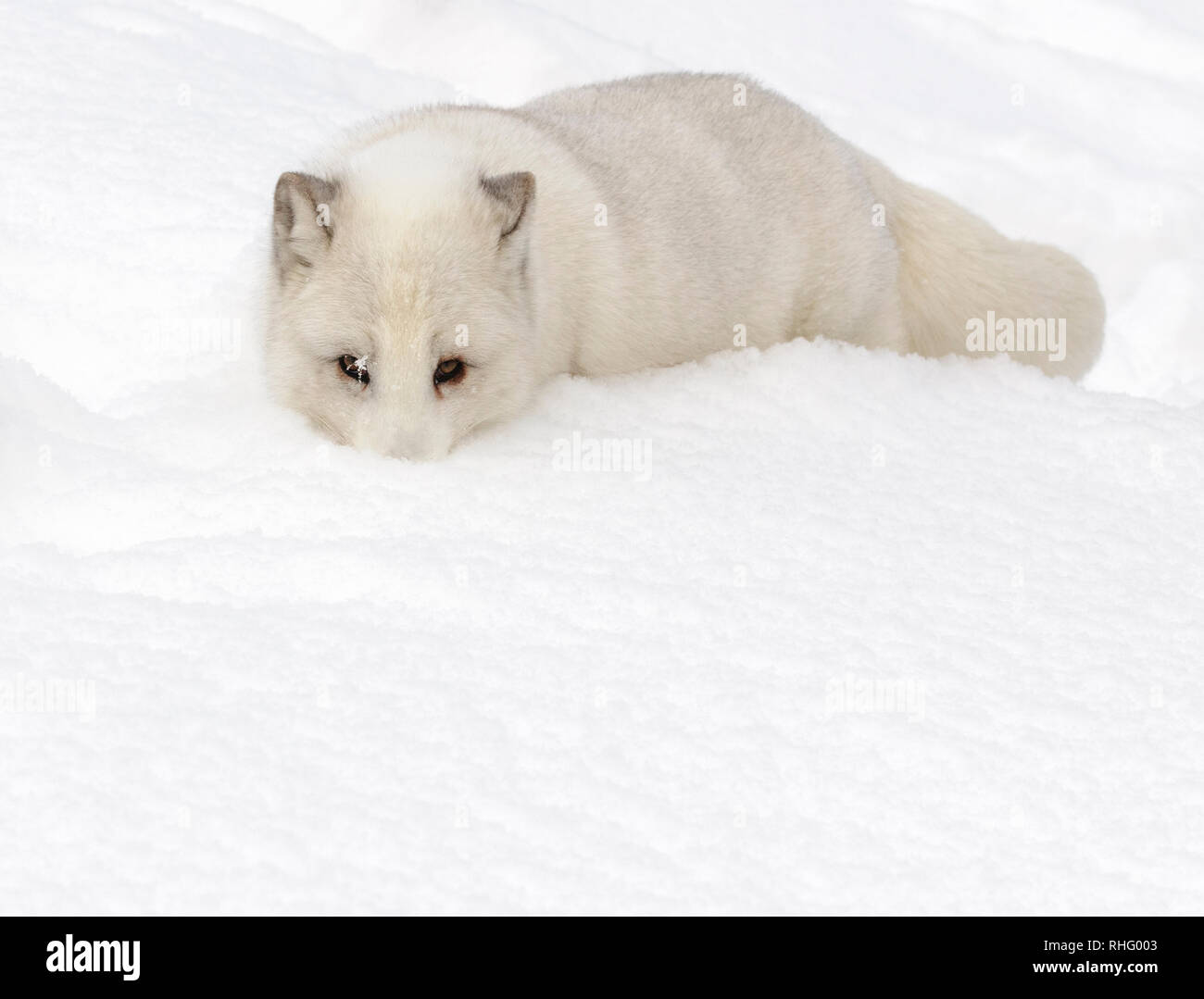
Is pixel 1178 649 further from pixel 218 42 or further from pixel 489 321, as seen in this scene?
pixel 218 42

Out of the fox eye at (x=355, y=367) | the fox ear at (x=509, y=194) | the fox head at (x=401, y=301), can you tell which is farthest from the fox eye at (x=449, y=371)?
the fox ear at (x=509, y=194)

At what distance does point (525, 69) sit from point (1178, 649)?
4.77 m

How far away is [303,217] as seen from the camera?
10.9ft

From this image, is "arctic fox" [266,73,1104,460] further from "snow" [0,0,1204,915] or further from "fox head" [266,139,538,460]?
"snow" [0,0,1204,915]

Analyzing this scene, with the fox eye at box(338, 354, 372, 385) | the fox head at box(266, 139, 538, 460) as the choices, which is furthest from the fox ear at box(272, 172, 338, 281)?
the fox eye at box(338, 354, 372, 385)

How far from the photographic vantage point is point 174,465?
3.24 metres

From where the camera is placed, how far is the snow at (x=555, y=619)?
2.09 metres

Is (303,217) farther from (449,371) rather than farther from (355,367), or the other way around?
Result: (449,371)

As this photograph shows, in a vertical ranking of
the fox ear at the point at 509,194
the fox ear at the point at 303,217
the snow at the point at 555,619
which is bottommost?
the snow at the point at 555,619

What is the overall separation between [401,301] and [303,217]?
33 centimetres

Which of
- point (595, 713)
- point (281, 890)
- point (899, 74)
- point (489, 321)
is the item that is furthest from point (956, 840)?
point (899, 74)

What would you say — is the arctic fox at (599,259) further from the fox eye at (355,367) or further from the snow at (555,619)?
the snow at (555,619)

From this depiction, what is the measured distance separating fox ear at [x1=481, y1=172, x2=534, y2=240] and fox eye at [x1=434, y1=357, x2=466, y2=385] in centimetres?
32

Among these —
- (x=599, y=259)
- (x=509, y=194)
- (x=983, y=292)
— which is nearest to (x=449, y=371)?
(x=509, y=194)
